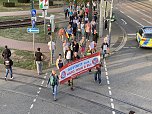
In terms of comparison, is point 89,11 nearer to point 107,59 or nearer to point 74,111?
point 107,59

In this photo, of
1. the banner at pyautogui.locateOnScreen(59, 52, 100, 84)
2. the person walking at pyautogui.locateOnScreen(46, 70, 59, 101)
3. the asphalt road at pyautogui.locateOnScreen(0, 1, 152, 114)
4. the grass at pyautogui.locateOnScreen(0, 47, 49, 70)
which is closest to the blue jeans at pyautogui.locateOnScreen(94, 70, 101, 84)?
the asphalt road at pyautogui.locateOnScreen(0, 1, 152, 114)

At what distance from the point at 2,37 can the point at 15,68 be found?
A: 366 inches

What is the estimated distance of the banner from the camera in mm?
16344

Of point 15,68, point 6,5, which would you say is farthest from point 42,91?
point 6,5

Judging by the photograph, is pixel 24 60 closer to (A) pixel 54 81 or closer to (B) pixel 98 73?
(B) pixel 98 73

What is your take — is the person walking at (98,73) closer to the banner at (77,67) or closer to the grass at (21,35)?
the banner at (77,67)

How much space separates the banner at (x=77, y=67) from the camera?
16.3 metres

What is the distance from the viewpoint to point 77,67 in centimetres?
1742

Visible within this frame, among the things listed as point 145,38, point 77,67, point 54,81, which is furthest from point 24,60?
point 145,38

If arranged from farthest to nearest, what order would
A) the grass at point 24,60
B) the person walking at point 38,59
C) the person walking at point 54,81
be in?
the grass at point 24,60 < the person walking at point 38,59 < the person walking at point 54,81

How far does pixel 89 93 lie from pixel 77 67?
Answer: 183 centimetres

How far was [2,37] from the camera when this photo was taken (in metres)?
28.8

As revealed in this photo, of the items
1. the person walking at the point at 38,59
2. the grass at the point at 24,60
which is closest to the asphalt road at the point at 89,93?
the person walking at the point at 38,59

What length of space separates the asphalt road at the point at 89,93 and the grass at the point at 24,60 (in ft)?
3.18
